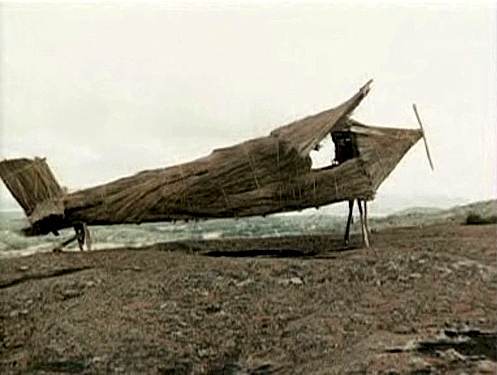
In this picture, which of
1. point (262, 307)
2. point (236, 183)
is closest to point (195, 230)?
point (236, 183)

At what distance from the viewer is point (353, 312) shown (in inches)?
79.6

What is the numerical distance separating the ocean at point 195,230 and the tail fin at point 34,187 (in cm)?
4

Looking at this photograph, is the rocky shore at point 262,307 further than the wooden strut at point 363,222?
No

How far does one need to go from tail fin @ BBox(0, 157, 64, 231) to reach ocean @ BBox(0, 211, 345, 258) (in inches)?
1.6

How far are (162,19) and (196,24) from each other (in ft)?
0.27

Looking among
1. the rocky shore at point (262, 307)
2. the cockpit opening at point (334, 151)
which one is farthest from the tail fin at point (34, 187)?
the cockpit opening at point (334, 151)

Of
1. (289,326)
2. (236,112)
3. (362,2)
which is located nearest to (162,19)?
(236,112)

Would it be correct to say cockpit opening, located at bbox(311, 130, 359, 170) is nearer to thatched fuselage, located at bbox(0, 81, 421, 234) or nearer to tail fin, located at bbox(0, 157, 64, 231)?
thatched fuselage, located at bbox(0, 81, 421, 234)

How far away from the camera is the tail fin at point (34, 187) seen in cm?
218

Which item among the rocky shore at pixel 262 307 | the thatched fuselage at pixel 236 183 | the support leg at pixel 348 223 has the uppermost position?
the thatched fuselage at pixel 236 183

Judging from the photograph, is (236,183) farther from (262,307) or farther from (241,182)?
(262,307)

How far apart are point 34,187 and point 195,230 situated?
43 cm

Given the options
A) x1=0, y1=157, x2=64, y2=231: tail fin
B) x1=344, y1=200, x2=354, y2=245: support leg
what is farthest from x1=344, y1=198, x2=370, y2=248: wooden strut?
x1=0, y1=157, x2=64, y2=231: tail fin

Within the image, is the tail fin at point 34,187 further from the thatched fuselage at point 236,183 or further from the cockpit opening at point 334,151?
the cockpit opening at point 334,151
